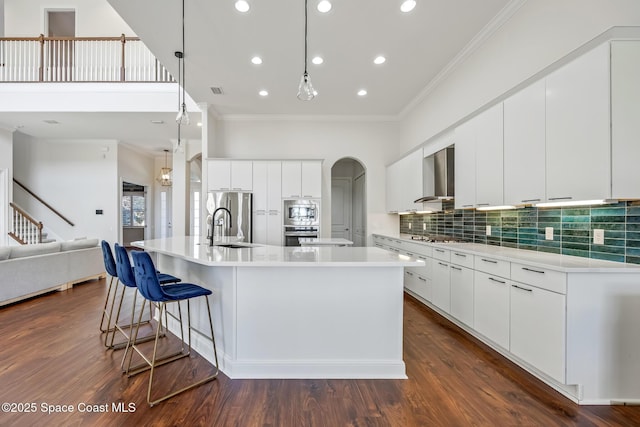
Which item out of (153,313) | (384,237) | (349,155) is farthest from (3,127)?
(384,237)

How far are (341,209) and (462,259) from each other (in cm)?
540

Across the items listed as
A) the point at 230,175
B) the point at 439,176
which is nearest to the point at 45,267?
the point at 230,175

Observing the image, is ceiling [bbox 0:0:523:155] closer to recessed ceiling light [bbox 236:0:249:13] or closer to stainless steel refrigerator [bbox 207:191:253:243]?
recessed ceiling light [bbox 236:0:249:13]

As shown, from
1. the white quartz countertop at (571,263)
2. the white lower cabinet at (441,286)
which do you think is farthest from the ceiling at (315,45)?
the white lower cabinet at (441,286)

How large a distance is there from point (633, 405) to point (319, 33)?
400cm

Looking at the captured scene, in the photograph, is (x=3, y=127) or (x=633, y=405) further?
(x=3, y=127)

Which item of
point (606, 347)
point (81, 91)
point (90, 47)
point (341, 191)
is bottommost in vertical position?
point (606, 347)

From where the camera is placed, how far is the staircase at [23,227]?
699cm

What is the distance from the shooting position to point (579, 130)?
2086 millimetres

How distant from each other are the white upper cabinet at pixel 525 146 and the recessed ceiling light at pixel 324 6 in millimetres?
1856

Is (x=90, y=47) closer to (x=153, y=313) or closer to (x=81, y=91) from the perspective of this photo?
(x=81, y=91)

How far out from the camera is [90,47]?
629 centimetres

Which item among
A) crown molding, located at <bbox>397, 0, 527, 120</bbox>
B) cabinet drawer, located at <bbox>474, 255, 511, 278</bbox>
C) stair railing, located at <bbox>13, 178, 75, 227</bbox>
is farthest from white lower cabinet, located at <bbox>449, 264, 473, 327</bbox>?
stair railing, located at <bbox>13, 178, 75, 227</bbox>

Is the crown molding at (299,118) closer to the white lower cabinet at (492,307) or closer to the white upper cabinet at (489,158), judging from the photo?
the white upper cabinet at (489,158)
